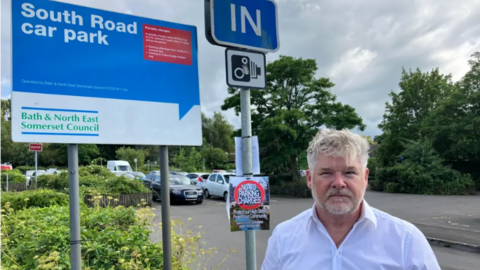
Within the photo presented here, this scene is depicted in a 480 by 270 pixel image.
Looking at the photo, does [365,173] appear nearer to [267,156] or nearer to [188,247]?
[188,247]

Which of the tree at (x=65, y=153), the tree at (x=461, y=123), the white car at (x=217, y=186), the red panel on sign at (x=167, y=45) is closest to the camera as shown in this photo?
the red panel on sign at (x=167, y=45)

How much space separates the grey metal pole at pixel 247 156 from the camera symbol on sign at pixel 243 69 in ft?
0.42

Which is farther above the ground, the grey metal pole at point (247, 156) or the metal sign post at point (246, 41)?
the metal sign post at point (246, 41)

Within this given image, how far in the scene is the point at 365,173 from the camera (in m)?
1.82

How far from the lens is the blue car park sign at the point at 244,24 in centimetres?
276

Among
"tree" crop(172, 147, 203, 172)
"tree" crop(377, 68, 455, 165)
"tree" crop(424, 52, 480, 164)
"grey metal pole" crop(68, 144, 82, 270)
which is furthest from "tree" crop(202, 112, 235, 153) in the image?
"grey metal pole" crop(68, 144, 82, 270)

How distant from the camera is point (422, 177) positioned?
23.3 meters

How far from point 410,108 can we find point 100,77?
3751cm

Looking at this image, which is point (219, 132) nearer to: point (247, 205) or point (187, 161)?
point (187, 161)

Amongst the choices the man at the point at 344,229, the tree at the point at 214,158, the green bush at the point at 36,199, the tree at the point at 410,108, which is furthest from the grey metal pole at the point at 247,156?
the tree at the point at 214,158

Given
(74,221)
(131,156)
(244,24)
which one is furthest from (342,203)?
(131,156)

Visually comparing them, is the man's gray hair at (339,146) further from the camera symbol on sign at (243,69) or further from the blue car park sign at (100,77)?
the blue car park sign at (100,77)

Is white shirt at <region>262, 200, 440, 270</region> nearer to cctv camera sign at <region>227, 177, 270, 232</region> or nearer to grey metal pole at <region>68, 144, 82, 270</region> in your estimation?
cctv camera sign at <region>227, 177, 270, 232</region>

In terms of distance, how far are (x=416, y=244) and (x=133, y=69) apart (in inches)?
90.6
